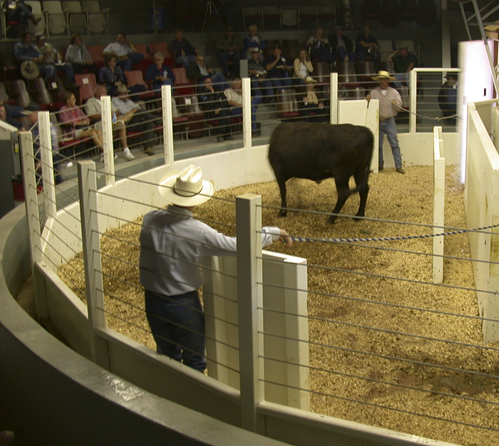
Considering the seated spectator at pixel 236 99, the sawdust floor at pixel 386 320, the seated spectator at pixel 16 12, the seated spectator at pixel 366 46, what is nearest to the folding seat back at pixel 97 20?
the seated spectator at pixel 16 12

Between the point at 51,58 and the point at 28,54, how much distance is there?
37 centimetres

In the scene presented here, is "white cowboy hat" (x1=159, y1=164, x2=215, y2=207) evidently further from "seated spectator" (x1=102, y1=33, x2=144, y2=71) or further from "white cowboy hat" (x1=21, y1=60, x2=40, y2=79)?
"seated spectator" (x1=102, y1=33, x2=144, y2=71)

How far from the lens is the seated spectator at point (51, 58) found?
10.8 meters

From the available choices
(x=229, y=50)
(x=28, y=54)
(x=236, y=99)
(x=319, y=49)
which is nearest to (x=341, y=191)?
(x=236, y=99)

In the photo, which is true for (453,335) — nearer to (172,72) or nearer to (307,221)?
(307,221)

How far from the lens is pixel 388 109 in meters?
9.88

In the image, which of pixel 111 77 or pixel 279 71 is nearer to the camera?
pixel 111 77

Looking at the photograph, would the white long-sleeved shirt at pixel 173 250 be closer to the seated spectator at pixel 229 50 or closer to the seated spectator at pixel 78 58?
the seated spectator at pixel 78 58

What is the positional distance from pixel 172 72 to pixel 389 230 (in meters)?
5.88

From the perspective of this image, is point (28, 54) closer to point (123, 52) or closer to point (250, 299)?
point (123, 52)

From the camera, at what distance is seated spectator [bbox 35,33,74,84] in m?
10.8

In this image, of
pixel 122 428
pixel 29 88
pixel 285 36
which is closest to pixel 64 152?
pixel 29 88

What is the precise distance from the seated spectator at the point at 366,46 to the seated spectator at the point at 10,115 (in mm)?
7820

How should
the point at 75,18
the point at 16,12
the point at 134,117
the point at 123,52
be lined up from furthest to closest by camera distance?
the point at 75,18 < the point at 16,12 < the point at 123,52 < the point at 134,117
